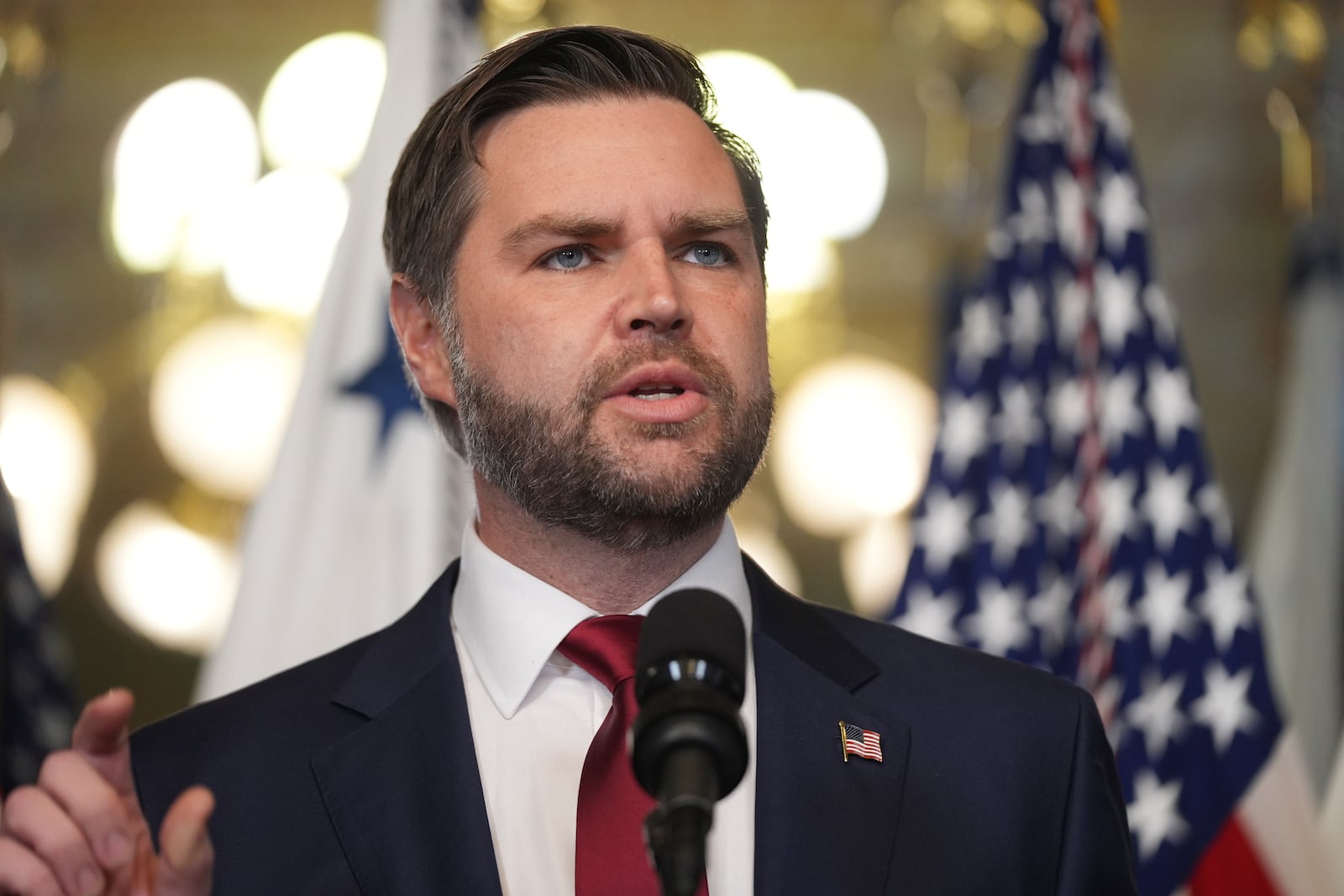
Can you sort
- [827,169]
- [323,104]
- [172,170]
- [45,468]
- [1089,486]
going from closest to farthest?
[1089,486] < [323,104] < [172,170] < [827,169] < [45,468]

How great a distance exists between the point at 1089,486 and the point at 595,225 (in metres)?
2.04

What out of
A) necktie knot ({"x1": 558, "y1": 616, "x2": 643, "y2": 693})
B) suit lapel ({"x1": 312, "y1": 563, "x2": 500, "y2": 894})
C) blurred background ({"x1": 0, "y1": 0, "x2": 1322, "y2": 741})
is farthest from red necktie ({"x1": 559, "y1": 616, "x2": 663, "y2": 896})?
blurred background ({"x1": 0, "y1": 0, "x2": 1322, "y2": 741})

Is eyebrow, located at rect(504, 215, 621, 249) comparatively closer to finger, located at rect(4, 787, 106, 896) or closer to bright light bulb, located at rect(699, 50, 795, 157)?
finger, located at rect(4, 787, 106, 896)

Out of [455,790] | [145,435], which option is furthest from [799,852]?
[145,435]

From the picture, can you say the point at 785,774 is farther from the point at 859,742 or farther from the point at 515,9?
the point at 515,9

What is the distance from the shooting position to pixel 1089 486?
11.5 ft

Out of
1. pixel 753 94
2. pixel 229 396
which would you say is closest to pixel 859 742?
pixel 753 94

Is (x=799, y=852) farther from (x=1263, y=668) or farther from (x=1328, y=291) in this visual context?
(x=1328, y=291)

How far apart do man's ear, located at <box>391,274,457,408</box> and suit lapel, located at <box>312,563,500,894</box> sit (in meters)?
0.36

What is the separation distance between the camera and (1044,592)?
11.7 ft

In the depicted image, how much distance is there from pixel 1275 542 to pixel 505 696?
412 cm

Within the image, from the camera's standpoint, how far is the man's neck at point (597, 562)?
5.93ft

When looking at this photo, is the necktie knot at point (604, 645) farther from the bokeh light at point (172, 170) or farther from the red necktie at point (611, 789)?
the bokeh light at point (172, 170)

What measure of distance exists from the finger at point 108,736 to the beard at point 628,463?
56 cm
